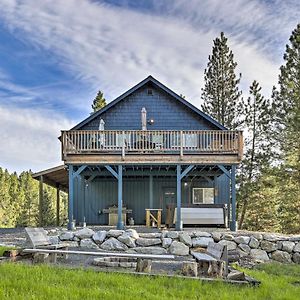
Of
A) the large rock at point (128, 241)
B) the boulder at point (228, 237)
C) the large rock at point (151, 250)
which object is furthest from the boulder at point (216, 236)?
the large rock at point (128, 241)

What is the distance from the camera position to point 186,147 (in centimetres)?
1622

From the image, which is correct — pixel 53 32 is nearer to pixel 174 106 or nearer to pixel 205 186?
pixel 174 106

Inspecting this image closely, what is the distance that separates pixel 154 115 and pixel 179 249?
7813mm

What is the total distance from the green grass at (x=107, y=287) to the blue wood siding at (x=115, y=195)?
12.2 metres

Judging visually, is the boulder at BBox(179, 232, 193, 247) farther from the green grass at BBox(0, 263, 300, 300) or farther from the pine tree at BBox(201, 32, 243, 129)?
the pine tree at BBox(201, 32, 243, 129)

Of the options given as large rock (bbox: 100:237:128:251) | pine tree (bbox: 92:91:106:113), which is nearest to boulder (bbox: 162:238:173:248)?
large rock (bbox: 100:237:128:251)

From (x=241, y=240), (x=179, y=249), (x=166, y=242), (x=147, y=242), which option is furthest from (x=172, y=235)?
(x=241, y=240)

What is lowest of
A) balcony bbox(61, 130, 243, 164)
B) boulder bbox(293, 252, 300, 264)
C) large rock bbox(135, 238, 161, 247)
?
boulder bbox(293, 252, 300, 264)

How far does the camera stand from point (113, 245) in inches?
507

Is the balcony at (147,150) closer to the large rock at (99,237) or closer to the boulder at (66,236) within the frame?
the boulder at (66,236)

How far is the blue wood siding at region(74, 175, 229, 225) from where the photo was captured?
19.0m

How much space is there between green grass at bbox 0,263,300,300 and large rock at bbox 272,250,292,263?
6.38 meters

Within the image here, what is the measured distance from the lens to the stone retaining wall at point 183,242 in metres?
12.8

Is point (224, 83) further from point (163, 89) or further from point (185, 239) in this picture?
point (185, 239)
